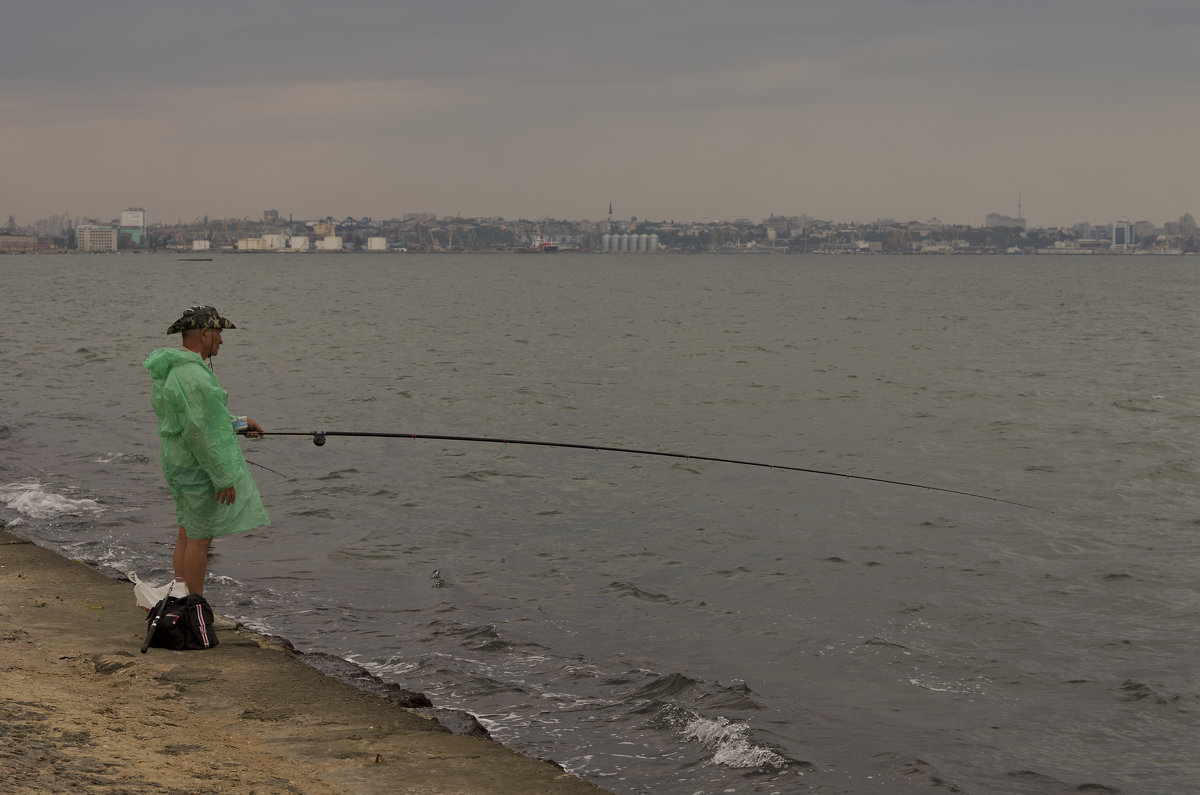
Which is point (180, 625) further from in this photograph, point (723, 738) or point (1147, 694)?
point (1147, 694)

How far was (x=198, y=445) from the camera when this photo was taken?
6.92 meters

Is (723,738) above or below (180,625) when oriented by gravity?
below

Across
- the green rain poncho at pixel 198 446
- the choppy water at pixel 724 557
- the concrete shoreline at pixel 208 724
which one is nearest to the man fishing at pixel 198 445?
the green rain poncho at pixel 198 446

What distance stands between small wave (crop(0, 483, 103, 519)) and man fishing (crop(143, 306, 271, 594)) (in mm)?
6026

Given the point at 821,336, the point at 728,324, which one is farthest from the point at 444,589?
the point at 728,324

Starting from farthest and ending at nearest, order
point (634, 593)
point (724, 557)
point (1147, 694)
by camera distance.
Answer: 1. point (724, 557)
2. point (634, 593)
3. point (1147, 694)

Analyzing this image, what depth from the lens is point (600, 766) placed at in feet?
21.5

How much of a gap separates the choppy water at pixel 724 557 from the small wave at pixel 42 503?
2.5 inches

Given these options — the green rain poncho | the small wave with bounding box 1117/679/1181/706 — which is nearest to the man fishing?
the green rain poncho

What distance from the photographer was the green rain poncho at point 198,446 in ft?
22.6

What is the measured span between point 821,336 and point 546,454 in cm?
3020

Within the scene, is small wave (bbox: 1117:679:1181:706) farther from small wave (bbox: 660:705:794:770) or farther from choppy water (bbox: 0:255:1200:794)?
small wave (bbox: 660:705:794:770)

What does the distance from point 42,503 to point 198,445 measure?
7105mm

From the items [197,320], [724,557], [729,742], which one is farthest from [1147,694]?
[197,320]
